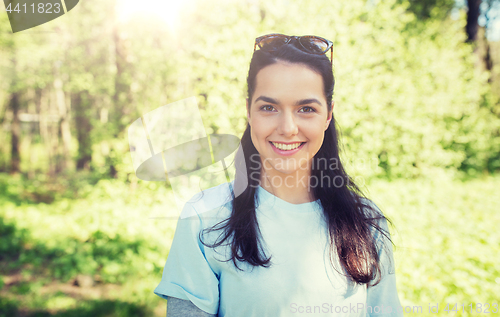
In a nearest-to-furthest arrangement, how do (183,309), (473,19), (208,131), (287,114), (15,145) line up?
(183,309), (287,114), (208,131), (473,19), (15,145)

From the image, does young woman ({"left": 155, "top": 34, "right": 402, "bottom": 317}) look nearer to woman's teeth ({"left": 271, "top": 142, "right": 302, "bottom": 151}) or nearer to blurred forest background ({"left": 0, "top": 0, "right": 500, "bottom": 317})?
woman's teeth ({"left": 271, "top": 142, "right": 302, "bottom": 151})

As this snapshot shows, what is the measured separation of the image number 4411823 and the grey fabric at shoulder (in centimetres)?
490

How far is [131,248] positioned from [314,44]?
378 cm

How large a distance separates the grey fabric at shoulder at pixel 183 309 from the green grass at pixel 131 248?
221 cm

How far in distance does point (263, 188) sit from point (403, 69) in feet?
20.2

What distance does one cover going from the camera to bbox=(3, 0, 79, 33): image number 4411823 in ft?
14.7

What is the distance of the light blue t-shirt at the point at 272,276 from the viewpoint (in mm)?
1100

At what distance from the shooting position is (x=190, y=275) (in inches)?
43.5

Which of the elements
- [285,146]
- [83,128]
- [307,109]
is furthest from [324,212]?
[83,128]

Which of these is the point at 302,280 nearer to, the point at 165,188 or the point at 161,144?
the point at 161,144

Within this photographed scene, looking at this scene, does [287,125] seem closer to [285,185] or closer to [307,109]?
[307,109]
